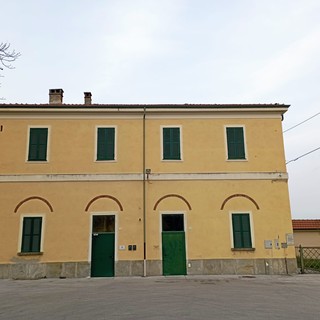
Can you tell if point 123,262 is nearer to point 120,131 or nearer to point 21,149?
point 120,131

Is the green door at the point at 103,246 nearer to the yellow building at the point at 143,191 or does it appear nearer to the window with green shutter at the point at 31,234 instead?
the yellow building at the point at 143,191

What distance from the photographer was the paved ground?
805 cm

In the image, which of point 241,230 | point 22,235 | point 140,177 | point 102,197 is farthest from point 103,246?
point 241,230

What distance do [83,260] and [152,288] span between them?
4538 mm

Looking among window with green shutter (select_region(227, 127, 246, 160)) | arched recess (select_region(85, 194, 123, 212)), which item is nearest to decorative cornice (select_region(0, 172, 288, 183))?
arched recess (select_region(85, 194, 123, 212))

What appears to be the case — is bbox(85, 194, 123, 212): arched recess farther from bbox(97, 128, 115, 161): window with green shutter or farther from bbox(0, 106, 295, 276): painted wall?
bbox(97, 128, 115, 161): window with green shutter

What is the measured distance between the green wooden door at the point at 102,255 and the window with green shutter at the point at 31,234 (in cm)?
246

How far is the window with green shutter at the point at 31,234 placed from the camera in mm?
15172

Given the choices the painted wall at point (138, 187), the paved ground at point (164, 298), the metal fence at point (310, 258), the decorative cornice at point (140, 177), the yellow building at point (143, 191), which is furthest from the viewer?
the metal fence at point (310, 258)

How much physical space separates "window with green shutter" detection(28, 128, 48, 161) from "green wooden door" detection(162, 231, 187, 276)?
22.3ft

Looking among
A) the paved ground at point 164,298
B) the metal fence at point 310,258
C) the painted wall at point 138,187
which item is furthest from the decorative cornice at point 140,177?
the paved ground at point 164,298

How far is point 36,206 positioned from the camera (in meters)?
15.6

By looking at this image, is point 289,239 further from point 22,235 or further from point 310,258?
point 22,235

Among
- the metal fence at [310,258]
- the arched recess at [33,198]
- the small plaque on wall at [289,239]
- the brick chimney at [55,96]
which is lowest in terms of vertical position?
the metal fence at [310,258]
